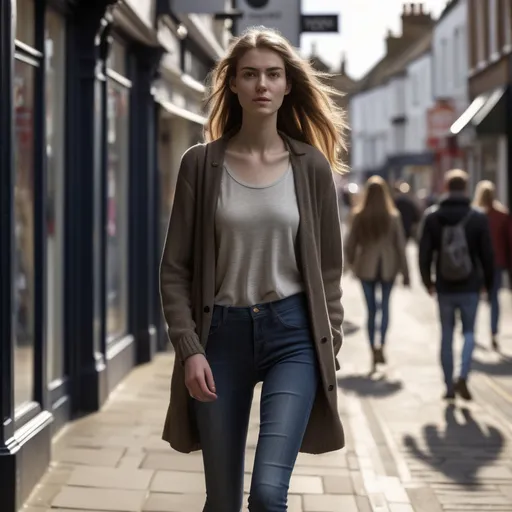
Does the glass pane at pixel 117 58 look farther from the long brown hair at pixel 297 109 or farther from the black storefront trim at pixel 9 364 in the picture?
the long brown hair at pixel 297 109

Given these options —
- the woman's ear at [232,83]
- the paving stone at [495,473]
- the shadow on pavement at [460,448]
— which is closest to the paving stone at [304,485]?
the shadow on pavement at [460,448]

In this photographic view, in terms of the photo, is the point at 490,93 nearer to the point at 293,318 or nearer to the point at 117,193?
the point at 117,193

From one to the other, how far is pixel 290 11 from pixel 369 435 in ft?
18.8

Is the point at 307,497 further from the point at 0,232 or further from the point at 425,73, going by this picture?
the point at 425,73

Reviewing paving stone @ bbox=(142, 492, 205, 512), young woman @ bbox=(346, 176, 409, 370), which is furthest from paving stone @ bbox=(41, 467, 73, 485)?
young woman @ bbox=(346, 176, 409, 370)

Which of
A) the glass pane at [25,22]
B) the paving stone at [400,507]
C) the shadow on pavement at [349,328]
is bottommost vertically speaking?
the paving stone at [400,507]

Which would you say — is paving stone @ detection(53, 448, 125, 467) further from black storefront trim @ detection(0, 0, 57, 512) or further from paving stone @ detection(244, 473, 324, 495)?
paving stone @ detection(244, 473, 324, 495)

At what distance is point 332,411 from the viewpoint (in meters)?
3.91

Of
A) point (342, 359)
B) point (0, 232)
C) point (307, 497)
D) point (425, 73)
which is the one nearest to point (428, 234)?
point (342, 359)

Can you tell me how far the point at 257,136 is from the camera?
3926 mm

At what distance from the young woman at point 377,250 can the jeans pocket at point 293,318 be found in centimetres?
764

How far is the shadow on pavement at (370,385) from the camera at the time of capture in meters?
10.0

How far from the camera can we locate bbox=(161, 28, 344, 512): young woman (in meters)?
3.71

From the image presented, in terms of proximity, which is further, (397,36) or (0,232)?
(397,36)
